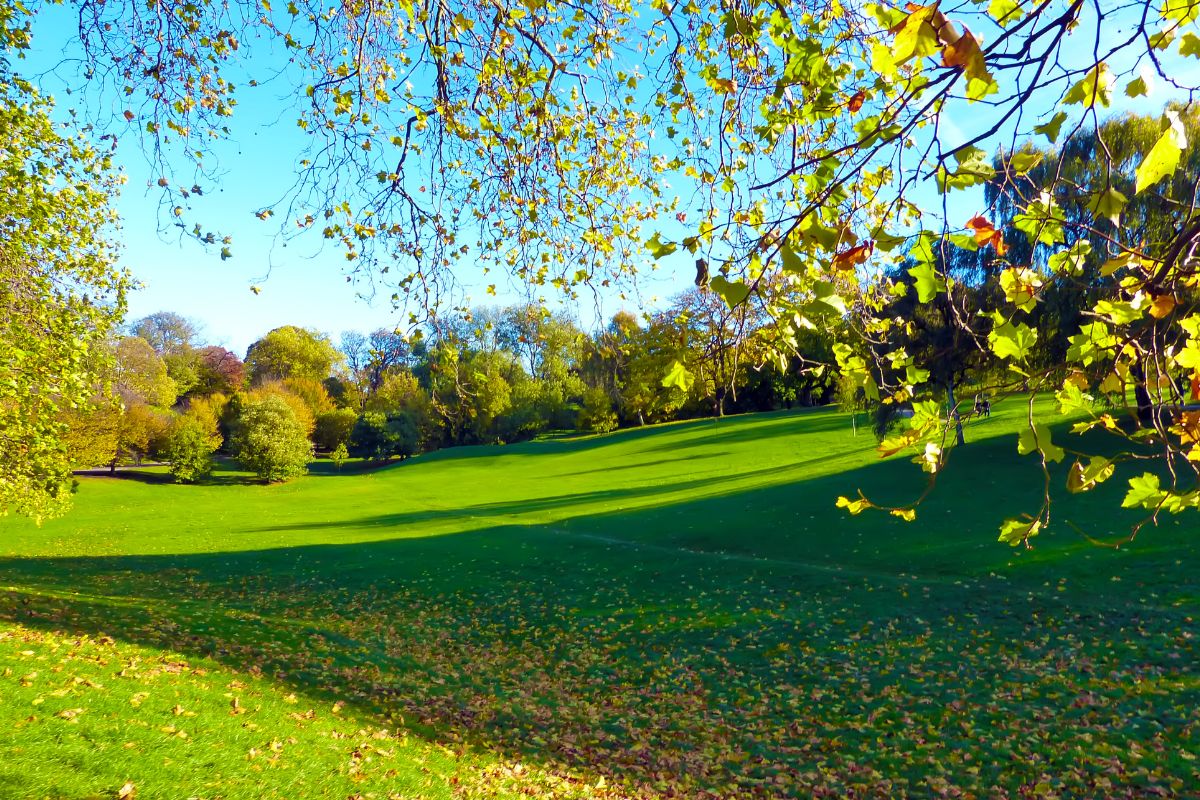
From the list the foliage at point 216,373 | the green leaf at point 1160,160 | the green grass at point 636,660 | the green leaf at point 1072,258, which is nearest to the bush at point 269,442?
the green grass at point 636,660

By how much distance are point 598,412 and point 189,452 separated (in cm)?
2988

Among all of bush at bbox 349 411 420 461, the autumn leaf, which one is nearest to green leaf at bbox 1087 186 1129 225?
the autumn leaf

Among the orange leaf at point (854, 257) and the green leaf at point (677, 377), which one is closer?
the orange leaf at point (854, 257)

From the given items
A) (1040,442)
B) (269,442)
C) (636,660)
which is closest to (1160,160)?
(1040,442)

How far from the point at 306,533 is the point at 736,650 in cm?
1916

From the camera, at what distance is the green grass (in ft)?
20.4

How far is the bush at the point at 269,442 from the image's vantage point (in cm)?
4328

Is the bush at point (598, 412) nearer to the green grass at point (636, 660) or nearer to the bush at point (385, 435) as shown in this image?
the bush at point (385, 435)

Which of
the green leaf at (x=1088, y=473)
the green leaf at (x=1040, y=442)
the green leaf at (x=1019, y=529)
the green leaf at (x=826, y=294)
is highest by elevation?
the green leaf at (x=826, y=294)

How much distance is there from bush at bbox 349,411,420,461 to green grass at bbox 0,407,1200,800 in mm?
36608

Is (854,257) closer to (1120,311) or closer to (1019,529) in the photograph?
(1120,311)

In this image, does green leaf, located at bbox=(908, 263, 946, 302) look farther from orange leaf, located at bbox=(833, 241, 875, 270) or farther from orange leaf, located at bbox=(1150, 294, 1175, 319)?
orange leaf, located at bbox=(1150, 294, 1175, 319)

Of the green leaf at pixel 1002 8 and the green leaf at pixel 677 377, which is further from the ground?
the green leaf at pixel 1002 8

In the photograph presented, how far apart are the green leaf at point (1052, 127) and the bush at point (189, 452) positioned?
1873 inches
